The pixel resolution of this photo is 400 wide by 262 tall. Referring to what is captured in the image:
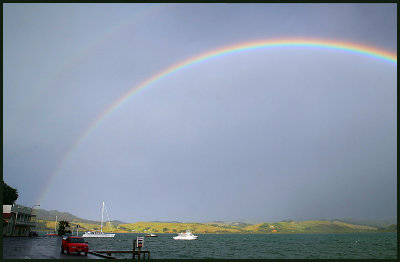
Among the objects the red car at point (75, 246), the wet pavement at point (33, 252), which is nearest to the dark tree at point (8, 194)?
the wet pavement at point (33, 252)

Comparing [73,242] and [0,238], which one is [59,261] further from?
[0,238]

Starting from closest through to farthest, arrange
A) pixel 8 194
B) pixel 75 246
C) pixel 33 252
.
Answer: pixel 75 246, pixel 33 252, pixel 8 194

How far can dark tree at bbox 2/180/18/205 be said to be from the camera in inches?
5276

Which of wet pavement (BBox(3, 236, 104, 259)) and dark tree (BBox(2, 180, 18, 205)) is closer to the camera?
wet pavement (BBox(3, 236, 104, 259))

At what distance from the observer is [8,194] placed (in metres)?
138

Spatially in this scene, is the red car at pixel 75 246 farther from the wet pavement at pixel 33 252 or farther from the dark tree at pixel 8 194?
the dark tree at pixel 8 194

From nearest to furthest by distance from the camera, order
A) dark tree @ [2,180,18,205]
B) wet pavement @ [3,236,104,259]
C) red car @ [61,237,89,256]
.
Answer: wet pavement @ [3,236,104,259]
red car @ [61,237,89,256]
dark tree @ [2,180,18,205]

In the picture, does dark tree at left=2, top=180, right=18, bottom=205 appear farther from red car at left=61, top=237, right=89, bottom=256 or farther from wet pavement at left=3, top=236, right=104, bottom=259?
red car at left=61, top=237, right=89, bottom=256

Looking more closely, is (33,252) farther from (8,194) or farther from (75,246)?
(8,194)

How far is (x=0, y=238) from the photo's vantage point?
69.2m

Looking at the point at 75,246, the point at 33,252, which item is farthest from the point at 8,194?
the point at 75,246

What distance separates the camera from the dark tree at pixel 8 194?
440ft

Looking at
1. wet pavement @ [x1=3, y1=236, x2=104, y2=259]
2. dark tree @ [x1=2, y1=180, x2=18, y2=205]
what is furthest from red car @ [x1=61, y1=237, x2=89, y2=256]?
dark tree @ [x1=2, y1=180, x2=18, y2=205]

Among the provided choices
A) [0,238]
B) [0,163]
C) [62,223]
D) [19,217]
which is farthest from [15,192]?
[0,238]
